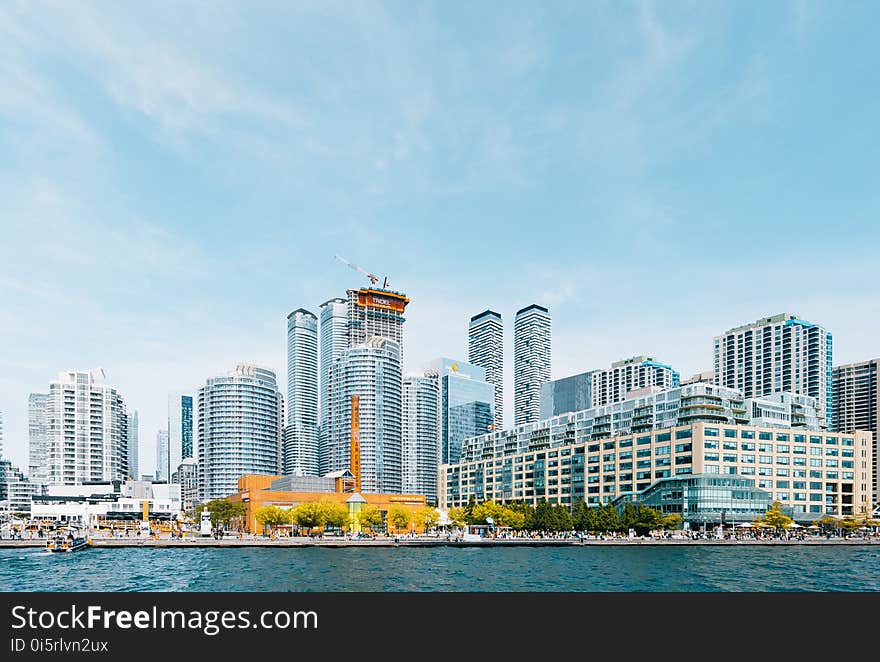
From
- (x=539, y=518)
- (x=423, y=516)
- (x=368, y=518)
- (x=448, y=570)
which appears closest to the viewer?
(x=448, y=570)

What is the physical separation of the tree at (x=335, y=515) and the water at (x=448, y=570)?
41091 millimetres

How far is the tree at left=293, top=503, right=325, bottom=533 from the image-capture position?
17688 cm

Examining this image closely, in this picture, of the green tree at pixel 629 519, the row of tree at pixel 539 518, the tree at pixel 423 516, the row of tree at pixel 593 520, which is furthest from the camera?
the tree at pixel 423 516

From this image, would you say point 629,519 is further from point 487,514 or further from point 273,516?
point 273,516

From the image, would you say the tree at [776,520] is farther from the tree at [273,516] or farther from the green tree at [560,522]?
the tree at [273,516]

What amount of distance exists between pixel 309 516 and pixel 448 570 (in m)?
88.6

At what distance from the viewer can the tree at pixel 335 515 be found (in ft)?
584

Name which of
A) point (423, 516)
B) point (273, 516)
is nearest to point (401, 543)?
point (423, 516)

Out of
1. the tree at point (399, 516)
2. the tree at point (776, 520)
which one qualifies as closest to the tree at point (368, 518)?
the tree at point (399, 516)

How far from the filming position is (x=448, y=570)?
313ft
